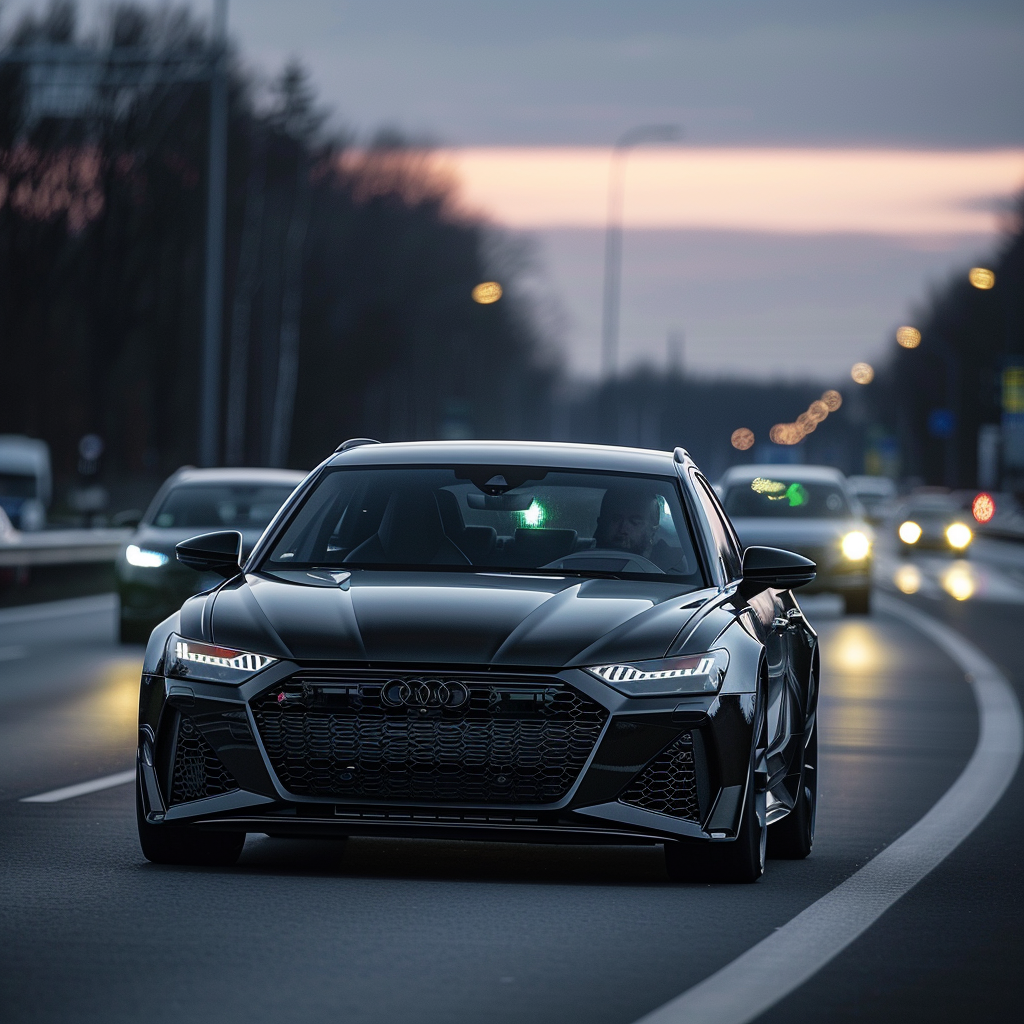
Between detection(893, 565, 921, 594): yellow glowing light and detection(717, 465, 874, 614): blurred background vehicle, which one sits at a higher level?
detection(717, 465, 874, 614): blurred background vehicle

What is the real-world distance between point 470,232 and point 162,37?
5052 centimetres

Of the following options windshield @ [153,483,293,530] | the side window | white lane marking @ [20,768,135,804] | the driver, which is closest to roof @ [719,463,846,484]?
windshield @ [153,483,293,530]

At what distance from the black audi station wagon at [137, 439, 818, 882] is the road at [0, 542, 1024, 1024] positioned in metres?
0.25

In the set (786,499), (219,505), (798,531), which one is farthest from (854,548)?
(219,505)

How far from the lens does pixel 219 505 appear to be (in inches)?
836

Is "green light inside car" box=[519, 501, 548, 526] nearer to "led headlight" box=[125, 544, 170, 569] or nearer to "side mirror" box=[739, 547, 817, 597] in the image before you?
"side mirror" box=[739, 547, 817, 597]

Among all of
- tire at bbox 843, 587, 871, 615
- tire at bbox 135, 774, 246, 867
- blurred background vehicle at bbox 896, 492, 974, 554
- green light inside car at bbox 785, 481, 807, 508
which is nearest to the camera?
tire at bbox 135, 774, 246, 867

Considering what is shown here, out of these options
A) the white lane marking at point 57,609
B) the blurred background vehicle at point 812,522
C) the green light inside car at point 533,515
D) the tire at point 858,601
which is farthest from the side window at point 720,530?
the tire at point 858,601

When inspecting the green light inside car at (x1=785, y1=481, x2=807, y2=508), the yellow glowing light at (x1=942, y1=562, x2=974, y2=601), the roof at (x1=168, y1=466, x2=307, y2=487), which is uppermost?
the roof at (x1=168, y1=466, x2=307, y2=487)

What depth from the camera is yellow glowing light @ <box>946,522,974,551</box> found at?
183 feet

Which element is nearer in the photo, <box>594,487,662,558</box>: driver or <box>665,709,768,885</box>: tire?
<box>665,709,768,885</box>: tire

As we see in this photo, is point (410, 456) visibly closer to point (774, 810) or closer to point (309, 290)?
point (774, 810)

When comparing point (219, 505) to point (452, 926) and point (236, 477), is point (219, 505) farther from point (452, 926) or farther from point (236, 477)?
point (452, 926)

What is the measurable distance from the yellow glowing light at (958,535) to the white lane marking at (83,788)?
45.3 m
